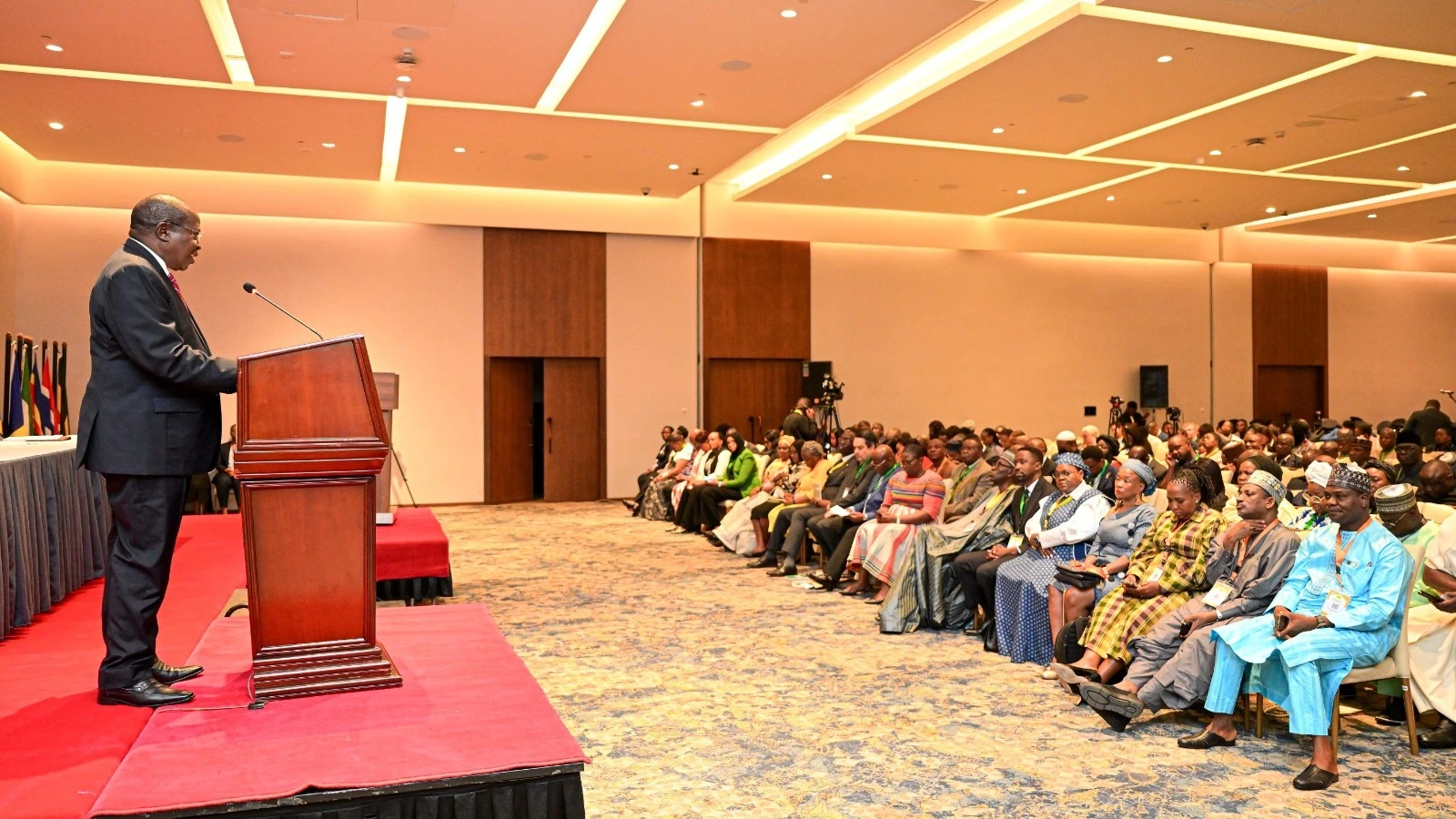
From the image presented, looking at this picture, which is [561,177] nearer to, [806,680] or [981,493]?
[981,493]

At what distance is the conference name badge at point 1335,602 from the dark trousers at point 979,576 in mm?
2116

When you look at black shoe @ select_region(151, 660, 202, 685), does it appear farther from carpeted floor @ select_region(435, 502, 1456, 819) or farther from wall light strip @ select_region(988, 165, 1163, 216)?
wall light strip @ select_region(988, 165, 1163, 216)

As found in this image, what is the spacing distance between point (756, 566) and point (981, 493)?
263 cm

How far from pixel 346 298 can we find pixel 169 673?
11201mm

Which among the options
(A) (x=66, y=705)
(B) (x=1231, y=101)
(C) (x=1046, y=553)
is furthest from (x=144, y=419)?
(B) (x=1231, y=101)

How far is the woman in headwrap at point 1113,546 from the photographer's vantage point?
5.34m

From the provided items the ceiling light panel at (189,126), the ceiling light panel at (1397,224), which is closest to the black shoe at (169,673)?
the ceiling light panel at (189,126)

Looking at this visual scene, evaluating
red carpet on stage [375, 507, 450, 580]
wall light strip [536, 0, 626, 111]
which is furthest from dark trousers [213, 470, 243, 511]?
wall light strip [536, 0, 626, 111]

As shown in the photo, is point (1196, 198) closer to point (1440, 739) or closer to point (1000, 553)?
point (1000, 553)

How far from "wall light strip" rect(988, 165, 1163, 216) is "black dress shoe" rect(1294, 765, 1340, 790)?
32.6 feet

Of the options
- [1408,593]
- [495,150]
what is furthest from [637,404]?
[1408,593]

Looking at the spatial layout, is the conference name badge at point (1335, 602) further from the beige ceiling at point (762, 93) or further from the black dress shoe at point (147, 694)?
the beige ceiling at point (762, 93)

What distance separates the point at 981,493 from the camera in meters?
7.02

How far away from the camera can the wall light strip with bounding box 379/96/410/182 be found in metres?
9.80
